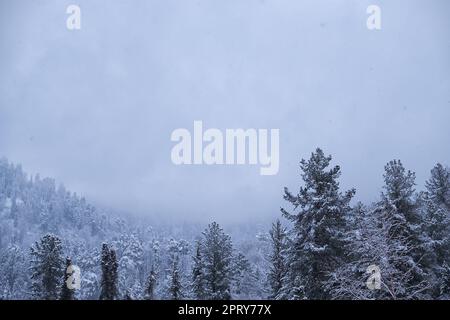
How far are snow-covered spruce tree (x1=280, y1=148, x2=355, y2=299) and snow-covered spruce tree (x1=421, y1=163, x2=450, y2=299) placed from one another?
5.83 meters

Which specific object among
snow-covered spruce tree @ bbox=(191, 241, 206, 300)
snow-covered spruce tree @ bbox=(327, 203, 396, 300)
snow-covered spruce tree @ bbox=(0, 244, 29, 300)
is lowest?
snow-covered spruce tree @ bbox=(0, 244, 29, 300)

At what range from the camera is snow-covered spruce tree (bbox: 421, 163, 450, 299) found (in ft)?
84.4

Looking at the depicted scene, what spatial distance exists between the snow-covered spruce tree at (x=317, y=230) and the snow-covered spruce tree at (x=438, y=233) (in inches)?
230

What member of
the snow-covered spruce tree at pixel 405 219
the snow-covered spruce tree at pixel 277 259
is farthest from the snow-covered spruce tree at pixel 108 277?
the snow-covered spruce tree at pixel 405 219

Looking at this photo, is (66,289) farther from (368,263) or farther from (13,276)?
(13,276)

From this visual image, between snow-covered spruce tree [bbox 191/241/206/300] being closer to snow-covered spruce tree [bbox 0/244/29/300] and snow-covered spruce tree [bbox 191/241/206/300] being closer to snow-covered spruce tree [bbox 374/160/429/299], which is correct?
snow-covered spruce tree [bbox 374/160/429/299]

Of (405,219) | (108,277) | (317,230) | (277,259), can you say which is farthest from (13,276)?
(405,219)

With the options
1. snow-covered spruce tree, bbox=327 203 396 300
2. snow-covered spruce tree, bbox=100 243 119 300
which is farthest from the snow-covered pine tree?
snow-covered spruce tree, bbox=100 243 119 300

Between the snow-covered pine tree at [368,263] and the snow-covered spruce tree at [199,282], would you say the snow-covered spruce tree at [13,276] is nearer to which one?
the snow-covered spruce tree at [199,282]

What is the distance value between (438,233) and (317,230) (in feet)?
32.8

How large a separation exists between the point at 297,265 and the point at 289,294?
6.16ft
